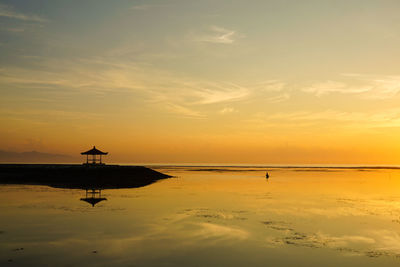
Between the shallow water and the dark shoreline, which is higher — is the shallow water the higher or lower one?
the lower one

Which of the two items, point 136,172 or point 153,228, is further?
point 136,172

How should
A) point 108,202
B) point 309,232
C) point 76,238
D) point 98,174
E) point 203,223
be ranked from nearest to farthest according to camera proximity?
point 76,238 < point 309,232 < point 203,223 < point 108,202 < point 98,174

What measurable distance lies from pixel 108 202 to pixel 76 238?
16253mm

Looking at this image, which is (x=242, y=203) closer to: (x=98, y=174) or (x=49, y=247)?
(x=49, y=247)

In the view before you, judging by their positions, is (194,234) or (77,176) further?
(77,176)

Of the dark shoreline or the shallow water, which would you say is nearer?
the shallow water

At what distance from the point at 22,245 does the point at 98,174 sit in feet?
179

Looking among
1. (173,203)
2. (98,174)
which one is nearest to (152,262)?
(173,203)

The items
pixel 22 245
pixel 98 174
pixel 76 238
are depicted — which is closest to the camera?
pixel 22 245

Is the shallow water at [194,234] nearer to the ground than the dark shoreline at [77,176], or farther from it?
nearer to the ground

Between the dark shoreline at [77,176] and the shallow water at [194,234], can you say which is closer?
the shallow water at [194,234]

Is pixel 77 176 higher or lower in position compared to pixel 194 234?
higher

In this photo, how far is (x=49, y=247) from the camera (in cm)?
1920

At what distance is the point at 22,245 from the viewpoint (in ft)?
63.6
